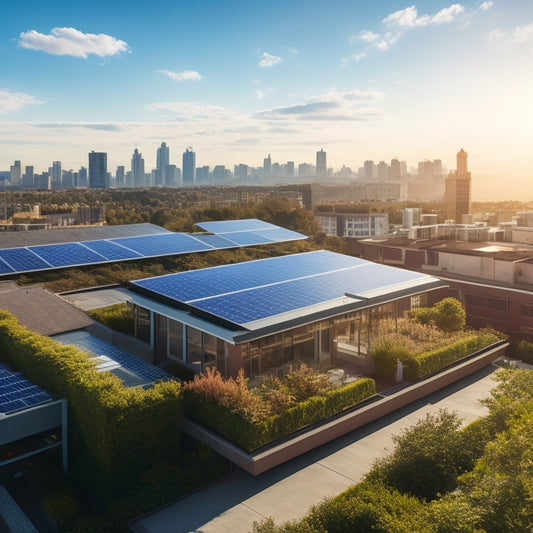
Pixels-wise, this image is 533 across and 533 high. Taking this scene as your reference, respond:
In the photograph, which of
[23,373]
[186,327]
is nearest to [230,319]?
[186,327]

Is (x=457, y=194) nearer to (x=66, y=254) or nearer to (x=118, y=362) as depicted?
(x=66, y=254)

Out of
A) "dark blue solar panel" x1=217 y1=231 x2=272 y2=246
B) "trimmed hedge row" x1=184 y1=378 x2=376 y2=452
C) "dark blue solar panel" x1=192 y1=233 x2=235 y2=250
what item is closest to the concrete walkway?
"trimmed hedge row" x1=184 y1=378 x2=376 y2=452

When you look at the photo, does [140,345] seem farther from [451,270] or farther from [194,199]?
[194,199]

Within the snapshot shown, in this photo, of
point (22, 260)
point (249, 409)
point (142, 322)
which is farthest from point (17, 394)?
point (22, 260)

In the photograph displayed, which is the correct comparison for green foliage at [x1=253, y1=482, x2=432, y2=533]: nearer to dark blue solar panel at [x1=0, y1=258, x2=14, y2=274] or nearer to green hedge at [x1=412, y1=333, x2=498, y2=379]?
green hedge at [x1=412, y1=333, x2=498, y2=379]

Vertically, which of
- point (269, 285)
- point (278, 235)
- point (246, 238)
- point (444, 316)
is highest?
point (278, 235)

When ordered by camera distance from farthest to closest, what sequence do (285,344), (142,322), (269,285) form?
(269,285) → (142,322) → (285,344)
